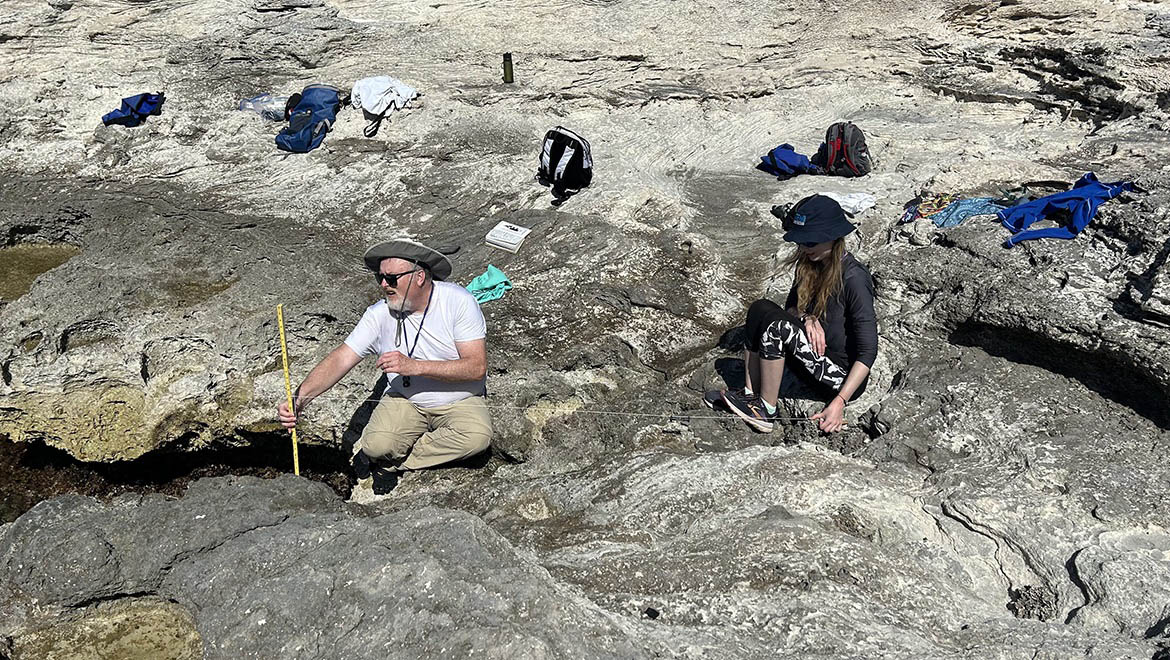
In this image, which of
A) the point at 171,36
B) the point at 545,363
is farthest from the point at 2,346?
the point at 171,36

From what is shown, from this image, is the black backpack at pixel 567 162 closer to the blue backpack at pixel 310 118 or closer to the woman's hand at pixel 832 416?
the blue backpack at pixel 310 118

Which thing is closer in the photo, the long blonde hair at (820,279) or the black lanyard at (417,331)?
the long blonde hair at (820,279)

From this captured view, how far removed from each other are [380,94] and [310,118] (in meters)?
0.89

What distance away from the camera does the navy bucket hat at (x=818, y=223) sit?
4480mm

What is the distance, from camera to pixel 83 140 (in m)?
10.3

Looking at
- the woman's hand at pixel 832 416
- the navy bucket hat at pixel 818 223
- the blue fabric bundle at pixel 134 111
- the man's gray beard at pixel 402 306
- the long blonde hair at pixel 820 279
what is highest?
the navy bucket hat at pixel 818 223

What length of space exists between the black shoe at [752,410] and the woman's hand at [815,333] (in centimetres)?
49

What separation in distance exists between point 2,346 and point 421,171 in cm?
441

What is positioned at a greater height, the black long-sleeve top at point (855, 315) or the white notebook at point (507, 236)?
the black long-sleeve top at point (855, 315)

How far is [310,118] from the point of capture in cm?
1010

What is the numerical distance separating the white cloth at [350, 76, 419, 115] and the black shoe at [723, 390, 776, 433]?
6.83 meters

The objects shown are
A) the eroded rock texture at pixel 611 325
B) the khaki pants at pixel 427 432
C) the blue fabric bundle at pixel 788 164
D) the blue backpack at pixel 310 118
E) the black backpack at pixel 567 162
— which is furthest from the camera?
the blue backpack at pixel 310 118

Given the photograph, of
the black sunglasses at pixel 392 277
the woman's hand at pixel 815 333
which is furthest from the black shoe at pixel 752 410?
the black sunglasses at pixel 392 277

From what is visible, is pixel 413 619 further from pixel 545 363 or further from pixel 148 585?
pixel 545 363
